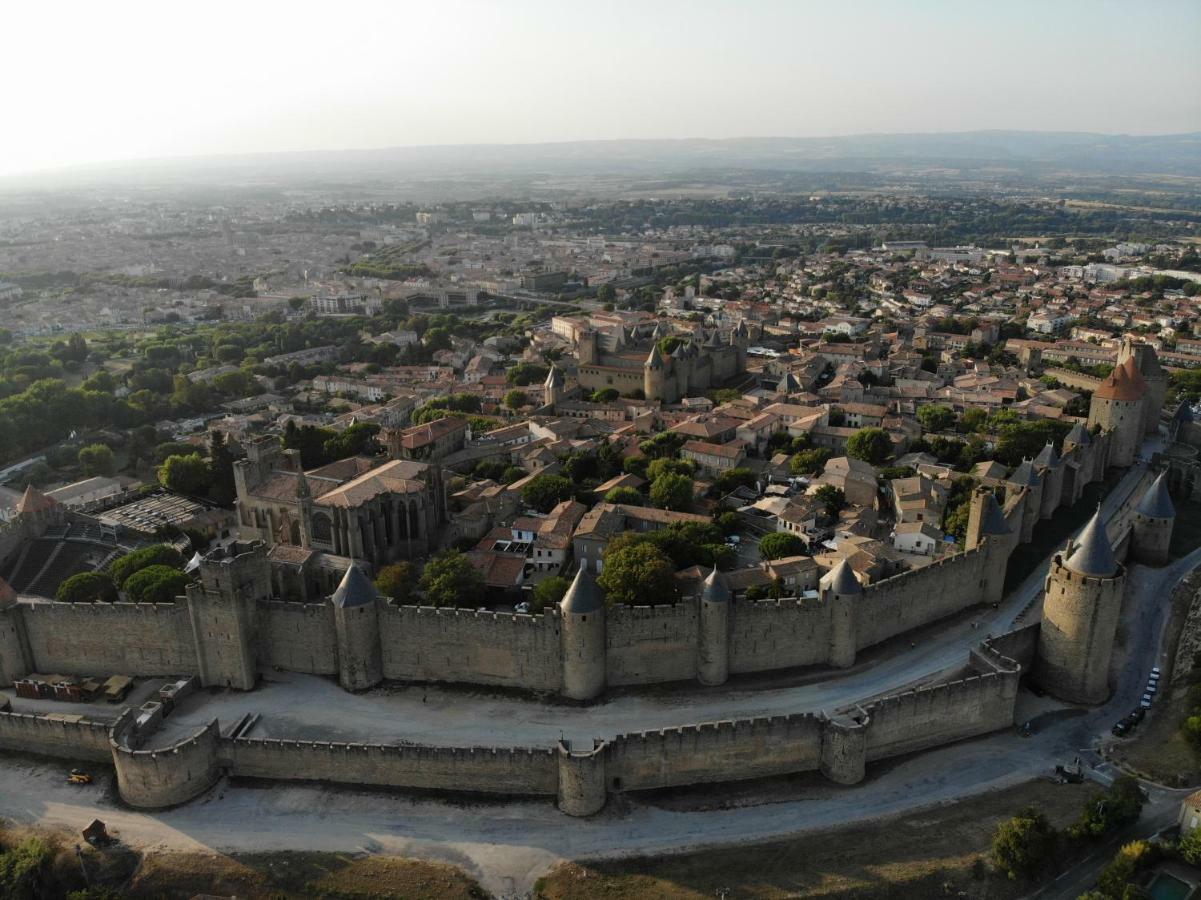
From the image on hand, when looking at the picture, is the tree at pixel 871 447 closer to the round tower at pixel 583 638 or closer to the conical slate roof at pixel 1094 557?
the conical slate roof at pixel 1094 557

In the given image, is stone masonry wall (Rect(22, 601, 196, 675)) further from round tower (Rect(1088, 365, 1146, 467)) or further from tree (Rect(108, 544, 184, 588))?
round tower (Rect(1088, 365, 1146, 467))

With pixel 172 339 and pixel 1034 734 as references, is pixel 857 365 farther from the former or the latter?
pixel 172 339

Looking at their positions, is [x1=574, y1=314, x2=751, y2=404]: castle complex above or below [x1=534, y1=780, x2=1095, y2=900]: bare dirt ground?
above

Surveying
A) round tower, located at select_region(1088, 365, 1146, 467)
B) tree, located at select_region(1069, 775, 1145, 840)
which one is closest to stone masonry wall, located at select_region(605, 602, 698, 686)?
tree, located at select_region(1069, 775, 1145, 840)

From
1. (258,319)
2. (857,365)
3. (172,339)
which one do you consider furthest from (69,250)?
(857,365)

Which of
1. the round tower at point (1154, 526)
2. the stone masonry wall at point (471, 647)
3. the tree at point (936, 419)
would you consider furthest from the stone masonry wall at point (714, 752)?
the tree at point (936, 419)

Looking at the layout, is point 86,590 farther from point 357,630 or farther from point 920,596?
point 920,596
